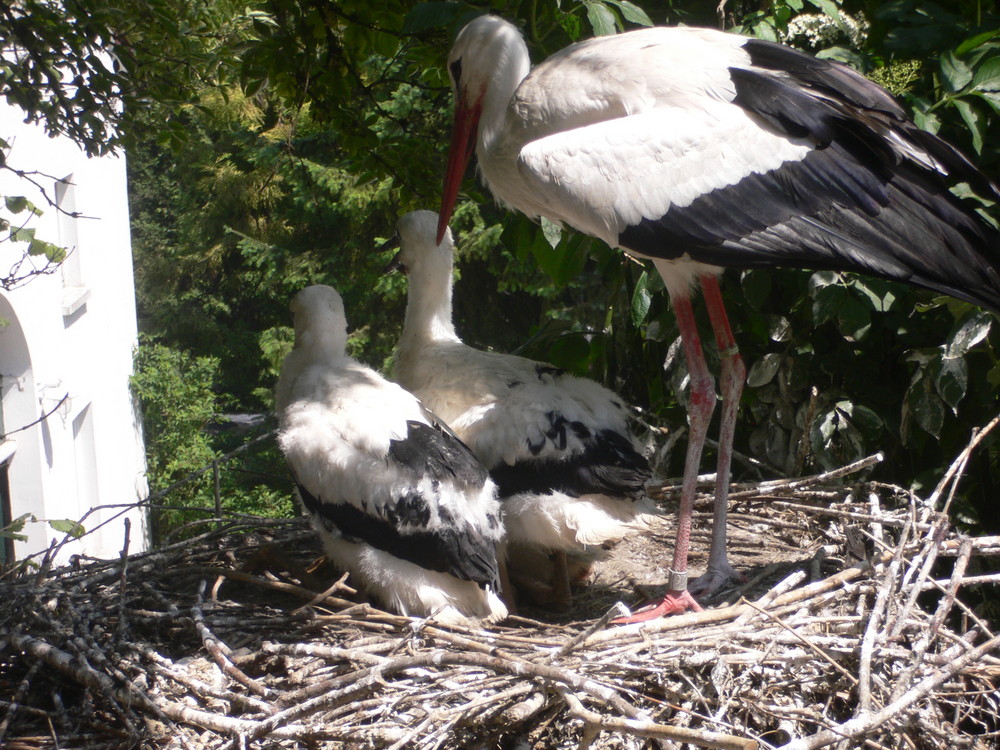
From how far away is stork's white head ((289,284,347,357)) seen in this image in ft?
13.7

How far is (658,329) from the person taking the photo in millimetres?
4207

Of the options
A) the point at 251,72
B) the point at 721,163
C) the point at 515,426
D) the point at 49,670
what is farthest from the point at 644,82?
the point at 49,670

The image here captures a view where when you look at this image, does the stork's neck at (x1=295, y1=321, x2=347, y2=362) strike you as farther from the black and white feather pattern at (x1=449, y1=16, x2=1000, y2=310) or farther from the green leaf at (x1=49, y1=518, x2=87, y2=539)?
the black and white feather pattern at (x1=449, y1=16, x2=1000, y2=310)

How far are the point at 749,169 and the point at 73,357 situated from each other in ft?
27.4

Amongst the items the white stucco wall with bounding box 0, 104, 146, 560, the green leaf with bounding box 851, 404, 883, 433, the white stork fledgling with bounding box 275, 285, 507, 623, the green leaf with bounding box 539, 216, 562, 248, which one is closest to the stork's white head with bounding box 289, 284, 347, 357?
the white stork fledgling with bounding box 275, 285, 507, 623

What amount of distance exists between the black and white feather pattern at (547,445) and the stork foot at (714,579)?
0.99ft

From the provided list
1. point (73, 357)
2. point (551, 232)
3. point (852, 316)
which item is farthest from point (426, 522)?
point (73, 357)

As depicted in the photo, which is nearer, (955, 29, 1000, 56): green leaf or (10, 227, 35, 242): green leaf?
(10, 227, 35, 242): green leaf

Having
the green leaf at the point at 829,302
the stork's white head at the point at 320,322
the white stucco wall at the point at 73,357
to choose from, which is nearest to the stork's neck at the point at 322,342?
the stork's white head at the point at 320,322

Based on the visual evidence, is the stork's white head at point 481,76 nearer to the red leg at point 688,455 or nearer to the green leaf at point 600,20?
the green leaf at point 600,20

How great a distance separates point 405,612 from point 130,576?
48.6 inches

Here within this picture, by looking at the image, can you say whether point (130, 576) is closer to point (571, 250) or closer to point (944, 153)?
point (571, 250)

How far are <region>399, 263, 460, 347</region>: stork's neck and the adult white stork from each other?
3.88ft

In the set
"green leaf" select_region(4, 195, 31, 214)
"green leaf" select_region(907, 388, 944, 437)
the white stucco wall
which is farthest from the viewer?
the white stucco wall
